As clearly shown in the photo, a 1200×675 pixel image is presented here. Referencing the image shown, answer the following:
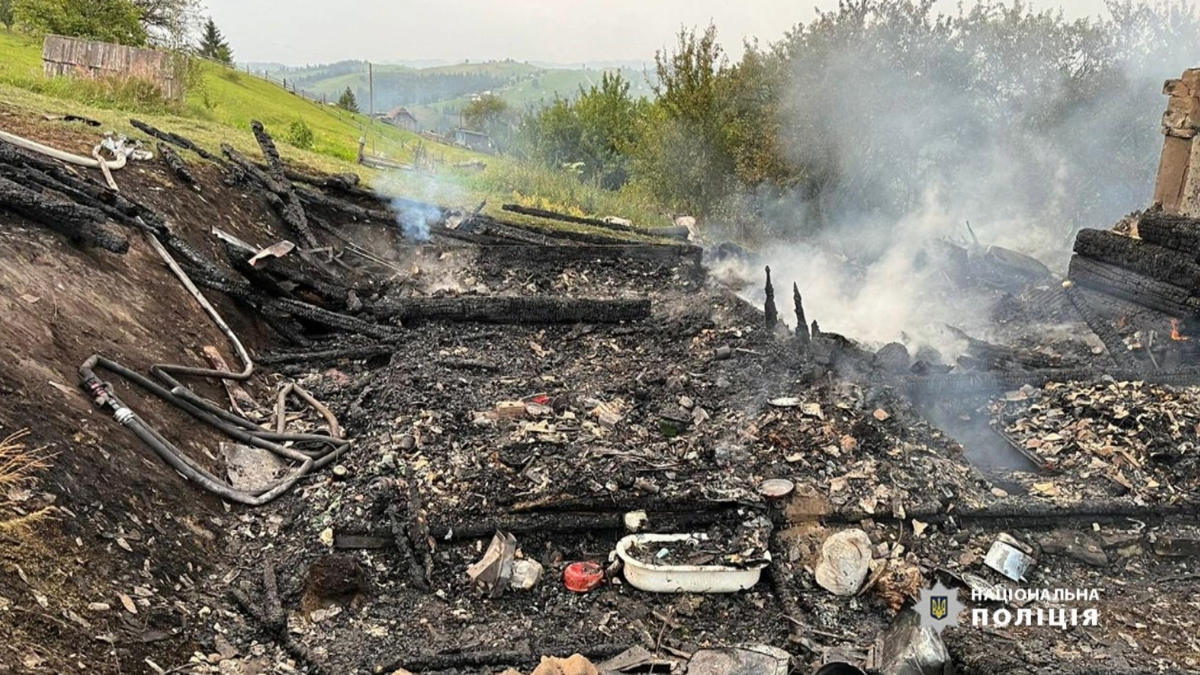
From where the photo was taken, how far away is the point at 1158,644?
3842mm

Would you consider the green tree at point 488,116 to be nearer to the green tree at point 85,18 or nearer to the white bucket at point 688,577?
the green tree at point 85,18

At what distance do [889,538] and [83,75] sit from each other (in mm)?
16945

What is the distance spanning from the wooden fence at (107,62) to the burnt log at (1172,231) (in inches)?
658

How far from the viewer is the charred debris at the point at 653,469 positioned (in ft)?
12.5

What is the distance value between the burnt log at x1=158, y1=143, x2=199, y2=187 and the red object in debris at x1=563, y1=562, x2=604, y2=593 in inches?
287

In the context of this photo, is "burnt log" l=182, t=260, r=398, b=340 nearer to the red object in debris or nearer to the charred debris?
the charred debris

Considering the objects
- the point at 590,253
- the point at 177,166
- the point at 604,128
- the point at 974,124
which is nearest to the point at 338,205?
the point at 177,166

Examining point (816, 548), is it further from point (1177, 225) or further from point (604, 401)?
point (1177, 225)

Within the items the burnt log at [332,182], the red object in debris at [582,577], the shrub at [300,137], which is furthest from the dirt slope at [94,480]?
the shrub at [300,137]

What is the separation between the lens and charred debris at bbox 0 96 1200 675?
3811 millimetres

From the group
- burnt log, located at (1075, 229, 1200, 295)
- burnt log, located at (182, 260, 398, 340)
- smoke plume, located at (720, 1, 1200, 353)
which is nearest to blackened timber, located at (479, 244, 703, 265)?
burnt log, located at (182, 260, 398, 340)

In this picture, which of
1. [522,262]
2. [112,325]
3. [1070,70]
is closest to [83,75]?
[522,262]

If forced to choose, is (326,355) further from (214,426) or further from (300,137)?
(300,137)

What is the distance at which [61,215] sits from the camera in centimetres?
564
